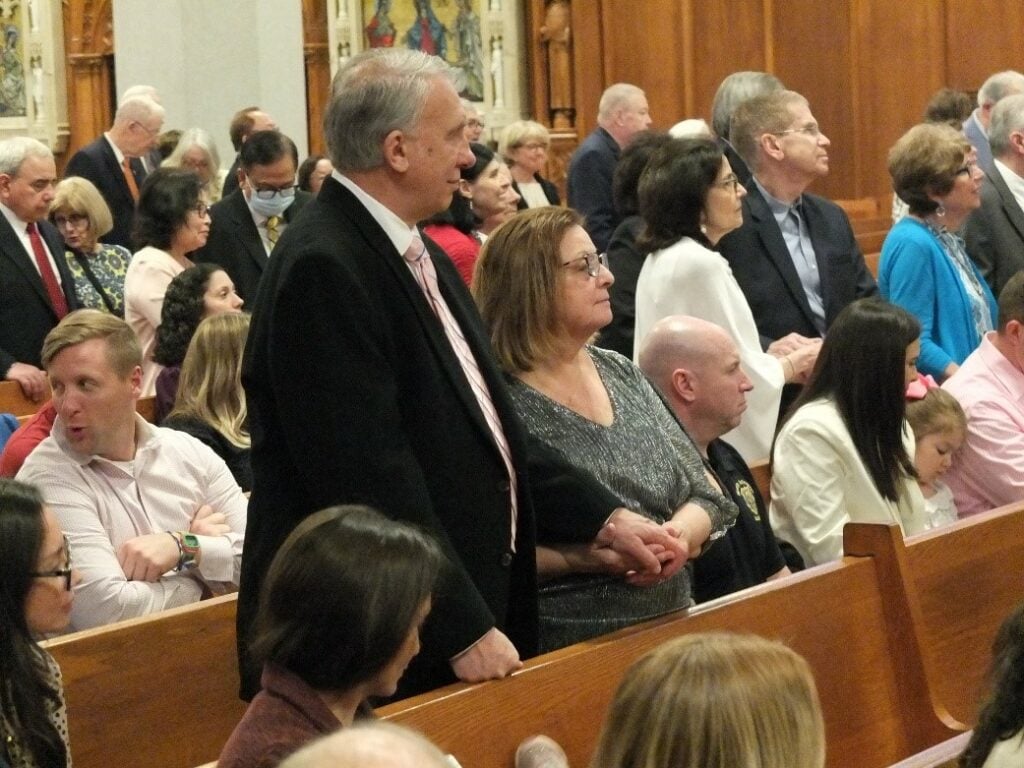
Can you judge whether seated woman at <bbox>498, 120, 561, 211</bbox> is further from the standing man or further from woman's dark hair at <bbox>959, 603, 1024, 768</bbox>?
woman's dark hair at <bbox>959, 603, 1024, 768</bbox>

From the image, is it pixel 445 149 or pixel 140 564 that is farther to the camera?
pixel 140 564

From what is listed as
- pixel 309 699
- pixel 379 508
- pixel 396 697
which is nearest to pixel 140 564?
pixel 396 697

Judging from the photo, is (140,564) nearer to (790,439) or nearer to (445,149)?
(445,149)

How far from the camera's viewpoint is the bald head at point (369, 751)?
1.30 metres

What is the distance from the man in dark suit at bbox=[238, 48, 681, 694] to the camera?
2.56 m

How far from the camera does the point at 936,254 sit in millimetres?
5496

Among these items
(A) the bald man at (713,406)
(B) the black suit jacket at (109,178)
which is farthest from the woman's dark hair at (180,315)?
(B) the black suit jacket at (109,178)

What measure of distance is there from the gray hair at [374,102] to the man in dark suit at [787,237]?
7.81 ft

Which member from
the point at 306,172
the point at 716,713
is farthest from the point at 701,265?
the point at 306,172

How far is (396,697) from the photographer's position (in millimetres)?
2814

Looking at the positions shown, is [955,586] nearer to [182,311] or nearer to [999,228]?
[182,311]

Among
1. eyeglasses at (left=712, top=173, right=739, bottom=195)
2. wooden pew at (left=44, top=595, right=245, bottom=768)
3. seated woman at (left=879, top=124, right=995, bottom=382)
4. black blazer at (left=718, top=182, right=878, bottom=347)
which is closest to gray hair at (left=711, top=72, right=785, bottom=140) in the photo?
seated woman at (left=879, top=124, right=995, bottom=382)

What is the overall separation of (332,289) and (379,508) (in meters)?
0.35

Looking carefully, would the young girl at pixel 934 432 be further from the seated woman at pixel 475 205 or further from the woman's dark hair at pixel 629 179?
the seated woman at pixel 475 205
